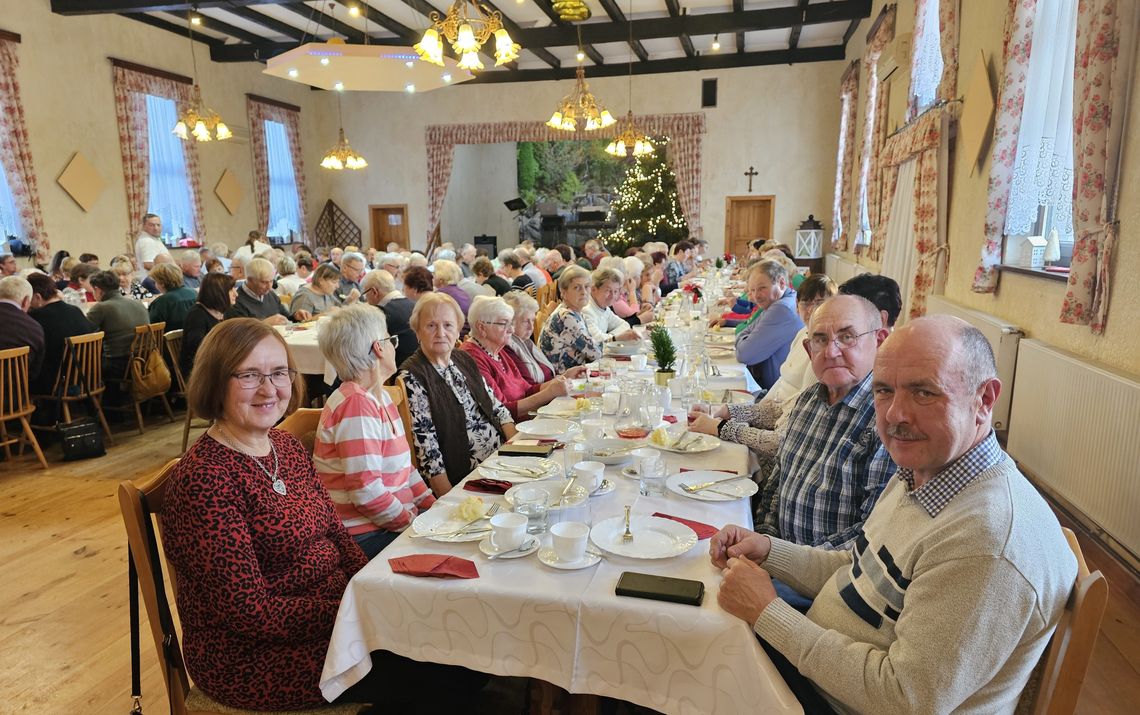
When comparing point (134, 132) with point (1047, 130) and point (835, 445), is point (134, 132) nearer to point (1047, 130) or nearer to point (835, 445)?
point (1047, 130)

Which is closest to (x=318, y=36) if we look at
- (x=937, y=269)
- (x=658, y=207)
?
(x=658, y=207)

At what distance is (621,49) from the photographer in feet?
43.0

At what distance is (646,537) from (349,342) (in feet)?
3.85

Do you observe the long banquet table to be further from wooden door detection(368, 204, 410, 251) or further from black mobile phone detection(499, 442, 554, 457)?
wooden door detection(368, 204, 410, 251)

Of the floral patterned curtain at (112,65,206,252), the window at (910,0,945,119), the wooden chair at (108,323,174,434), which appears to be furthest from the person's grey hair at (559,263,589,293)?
the floral patterned curtain at (112,65,206,252)

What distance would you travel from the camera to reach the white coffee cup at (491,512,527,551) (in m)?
1.61

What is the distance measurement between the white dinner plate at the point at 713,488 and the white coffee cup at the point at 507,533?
573mm

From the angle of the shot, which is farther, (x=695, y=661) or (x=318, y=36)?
(x=318, y=36)

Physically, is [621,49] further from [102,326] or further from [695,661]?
[695,661]

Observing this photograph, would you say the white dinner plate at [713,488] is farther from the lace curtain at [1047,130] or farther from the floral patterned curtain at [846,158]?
the floral patterned curtain at [846,158]

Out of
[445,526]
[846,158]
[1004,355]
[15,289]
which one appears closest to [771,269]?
[1004,355]

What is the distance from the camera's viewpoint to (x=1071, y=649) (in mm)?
1121

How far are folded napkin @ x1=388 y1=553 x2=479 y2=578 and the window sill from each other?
4.03 meters

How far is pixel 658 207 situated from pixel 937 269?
390 inches
